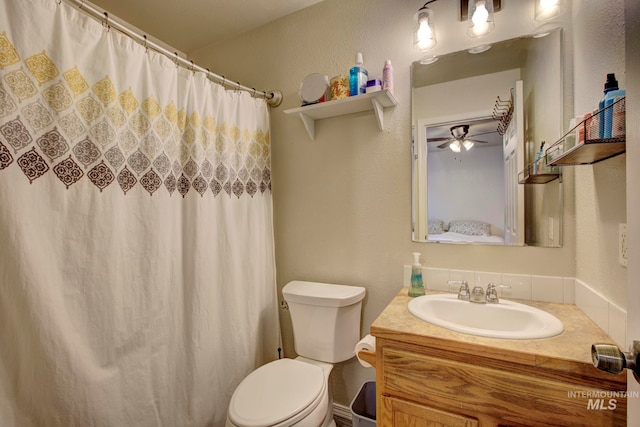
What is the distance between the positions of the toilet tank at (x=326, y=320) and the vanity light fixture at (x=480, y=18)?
4.37ft

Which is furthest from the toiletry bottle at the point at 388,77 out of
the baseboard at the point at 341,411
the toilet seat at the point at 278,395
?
the baseboard at the point at 341,411

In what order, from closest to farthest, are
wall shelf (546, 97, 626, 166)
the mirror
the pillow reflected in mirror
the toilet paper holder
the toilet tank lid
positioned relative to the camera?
the toilet paper holder → wall shelf (546, 97, 626, 166) → the mirror → the pillow reflected in mirror → the toilet tank lid

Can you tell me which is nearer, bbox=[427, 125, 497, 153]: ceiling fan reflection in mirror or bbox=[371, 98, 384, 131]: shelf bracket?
bbox=[427, 125, 497, 153]: ceiling fan reflection in mirror

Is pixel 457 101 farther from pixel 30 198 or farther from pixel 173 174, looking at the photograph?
pixel 30 198

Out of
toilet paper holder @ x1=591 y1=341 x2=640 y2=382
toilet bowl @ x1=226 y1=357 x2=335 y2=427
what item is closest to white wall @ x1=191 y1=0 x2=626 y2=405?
toilet bowl @ x1=226 y1=357 x2=335 y2=427

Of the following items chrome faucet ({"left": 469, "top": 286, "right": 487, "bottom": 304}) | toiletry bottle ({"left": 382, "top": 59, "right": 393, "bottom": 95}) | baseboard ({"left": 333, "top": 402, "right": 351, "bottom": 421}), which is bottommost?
baseboard ({"left": 333, "top": 402, "right": 351, "bottom": 421})

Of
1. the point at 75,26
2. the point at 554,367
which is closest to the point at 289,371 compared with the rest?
the point at 554,367

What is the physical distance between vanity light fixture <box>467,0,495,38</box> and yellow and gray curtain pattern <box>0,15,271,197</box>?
1264 mm

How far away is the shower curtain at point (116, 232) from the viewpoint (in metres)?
0.89

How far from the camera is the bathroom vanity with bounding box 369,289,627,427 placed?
0.74 metres

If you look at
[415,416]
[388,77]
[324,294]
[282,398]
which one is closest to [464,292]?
[415,416]

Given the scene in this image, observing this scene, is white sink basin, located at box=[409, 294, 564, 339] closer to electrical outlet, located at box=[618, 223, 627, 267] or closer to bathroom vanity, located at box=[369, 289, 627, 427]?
bathroom vanity, located at box=[369, 289, 627, 427]

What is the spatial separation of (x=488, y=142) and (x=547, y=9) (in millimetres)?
569

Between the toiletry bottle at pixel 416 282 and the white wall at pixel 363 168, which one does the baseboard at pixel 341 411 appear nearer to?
the white wall at pixel 363 168
